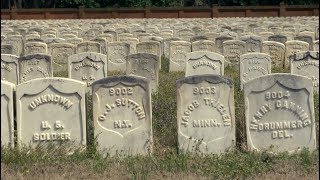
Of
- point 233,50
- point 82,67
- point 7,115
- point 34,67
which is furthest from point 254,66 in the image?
point 7,115

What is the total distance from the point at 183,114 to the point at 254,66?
14.8 feet

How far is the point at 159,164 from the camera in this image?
307 inches

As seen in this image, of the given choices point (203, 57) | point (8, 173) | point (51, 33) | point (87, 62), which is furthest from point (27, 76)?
point (51, 33)

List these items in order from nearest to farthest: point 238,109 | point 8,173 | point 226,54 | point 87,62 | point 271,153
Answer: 1. point 8,173
2. point 271,153
3. point 238,109
4. point 87,62
5. point 226,54

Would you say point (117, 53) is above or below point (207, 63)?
below

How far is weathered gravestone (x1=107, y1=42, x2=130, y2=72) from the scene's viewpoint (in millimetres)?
16594

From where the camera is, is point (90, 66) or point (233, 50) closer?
point (90, 66)

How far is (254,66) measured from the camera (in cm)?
1260

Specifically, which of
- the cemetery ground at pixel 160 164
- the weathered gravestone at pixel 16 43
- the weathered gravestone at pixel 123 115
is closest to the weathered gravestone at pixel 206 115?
the cemetery ground at pixel 160 164

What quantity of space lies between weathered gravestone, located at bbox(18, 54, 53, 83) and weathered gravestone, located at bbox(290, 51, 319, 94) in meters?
4.62

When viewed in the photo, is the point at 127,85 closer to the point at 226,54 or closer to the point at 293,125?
the point at 293,125

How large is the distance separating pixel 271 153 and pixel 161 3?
41.2m

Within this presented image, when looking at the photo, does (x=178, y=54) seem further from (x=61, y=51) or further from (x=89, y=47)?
(x=61, y=51)

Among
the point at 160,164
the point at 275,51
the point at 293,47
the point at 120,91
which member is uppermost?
the point at 120,91
